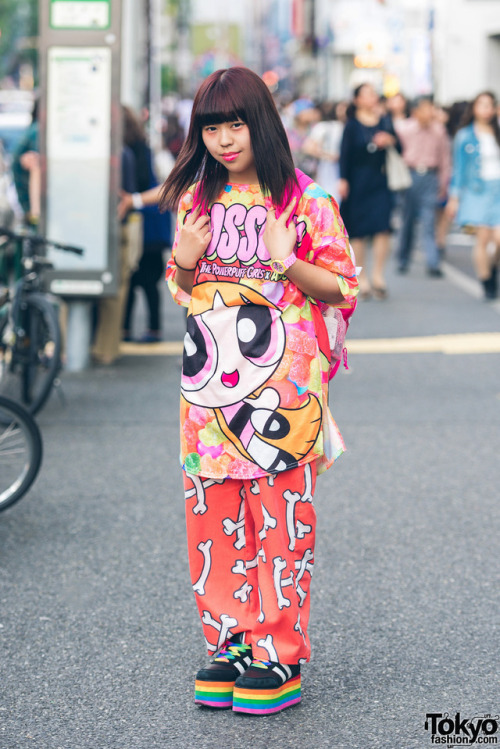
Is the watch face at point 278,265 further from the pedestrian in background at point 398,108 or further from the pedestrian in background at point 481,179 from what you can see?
the pedestrian in background at point 398,108

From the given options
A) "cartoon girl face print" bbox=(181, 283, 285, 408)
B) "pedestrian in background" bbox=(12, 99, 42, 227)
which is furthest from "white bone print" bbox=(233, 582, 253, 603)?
"pedestrian in background" bbox=(12, 99, 42, 227)

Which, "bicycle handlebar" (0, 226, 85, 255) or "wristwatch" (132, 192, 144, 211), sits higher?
"wristwatch" (132, 192, 144, 211)

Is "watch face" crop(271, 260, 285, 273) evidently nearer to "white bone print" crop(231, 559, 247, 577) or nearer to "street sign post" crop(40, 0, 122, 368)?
"white bone print" crop(231, 559, 247, 577)

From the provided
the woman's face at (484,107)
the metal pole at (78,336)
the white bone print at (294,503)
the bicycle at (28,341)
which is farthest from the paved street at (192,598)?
the woman's face at (484,107)

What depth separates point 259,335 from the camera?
3.11 m

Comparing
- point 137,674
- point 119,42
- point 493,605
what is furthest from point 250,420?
point 119,42

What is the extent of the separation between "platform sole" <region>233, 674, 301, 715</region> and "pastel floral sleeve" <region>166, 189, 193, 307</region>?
104cm

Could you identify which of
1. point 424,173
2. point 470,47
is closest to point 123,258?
point 424,173

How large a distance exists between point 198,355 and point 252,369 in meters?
0.15

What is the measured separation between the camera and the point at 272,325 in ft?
10.3

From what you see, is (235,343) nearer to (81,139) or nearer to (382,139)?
(81,139)

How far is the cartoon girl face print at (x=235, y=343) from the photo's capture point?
10.2 ft

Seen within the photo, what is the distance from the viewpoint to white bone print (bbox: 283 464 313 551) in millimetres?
3189

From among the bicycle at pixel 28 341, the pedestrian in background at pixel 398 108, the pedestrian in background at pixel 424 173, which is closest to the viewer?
the bicycle at pixel 28 341
